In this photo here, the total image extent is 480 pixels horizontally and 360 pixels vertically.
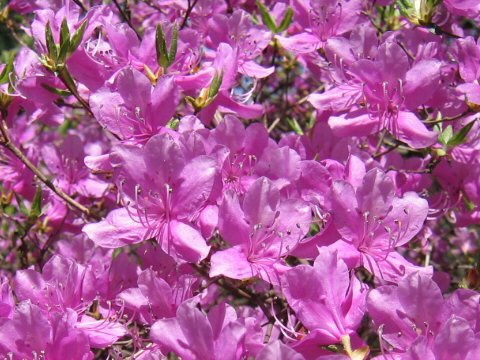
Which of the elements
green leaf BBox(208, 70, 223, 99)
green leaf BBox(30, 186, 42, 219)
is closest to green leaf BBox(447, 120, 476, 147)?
green leaf BBox(208, 70, 223, 99)

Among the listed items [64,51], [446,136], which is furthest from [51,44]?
[446,136]

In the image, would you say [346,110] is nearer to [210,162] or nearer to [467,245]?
[210,162]

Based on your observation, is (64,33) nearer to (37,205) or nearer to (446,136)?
(37,205)

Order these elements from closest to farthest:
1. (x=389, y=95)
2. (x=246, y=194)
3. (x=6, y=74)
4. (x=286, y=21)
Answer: (x=246, y=194), (x=389, y=95), (x=6, y=74), (x=286, y=21)

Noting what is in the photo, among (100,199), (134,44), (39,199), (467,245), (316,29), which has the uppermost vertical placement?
(134,44)

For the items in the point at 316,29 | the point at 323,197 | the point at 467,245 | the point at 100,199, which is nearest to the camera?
the point at 323,197

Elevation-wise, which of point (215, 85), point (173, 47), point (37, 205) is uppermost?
point (173, 47)

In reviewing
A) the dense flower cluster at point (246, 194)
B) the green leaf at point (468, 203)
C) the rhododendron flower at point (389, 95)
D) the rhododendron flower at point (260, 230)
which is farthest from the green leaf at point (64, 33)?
the green leaf at point (468, 203)

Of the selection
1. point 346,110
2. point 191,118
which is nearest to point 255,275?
point 191,118
